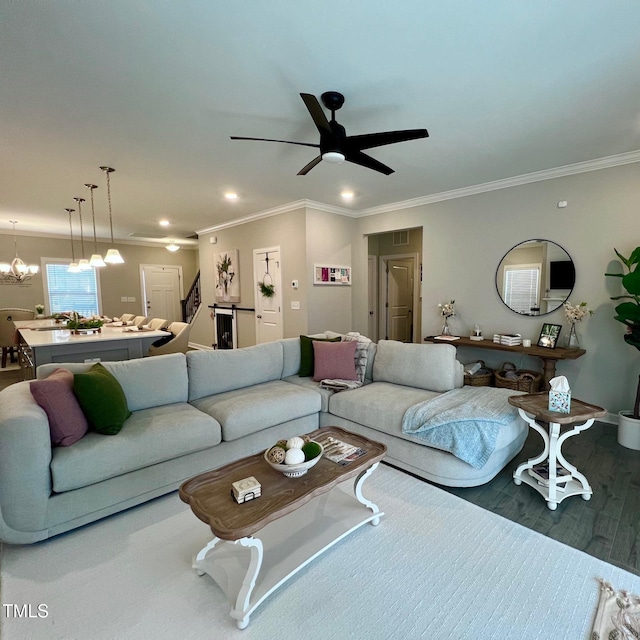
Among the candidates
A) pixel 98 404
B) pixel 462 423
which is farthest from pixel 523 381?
pixel 98 404

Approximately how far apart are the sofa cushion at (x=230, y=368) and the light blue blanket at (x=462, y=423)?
1530mm

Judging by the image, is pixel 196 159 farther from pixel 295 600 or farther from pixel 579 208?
pixel 579 208

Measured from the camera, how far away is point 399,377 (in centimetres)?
332

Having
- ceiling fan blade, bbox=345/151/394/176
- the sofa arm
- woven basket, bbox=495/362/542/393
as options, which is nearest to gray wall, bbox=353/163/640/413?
woven basket, bbox=495/362/542/393

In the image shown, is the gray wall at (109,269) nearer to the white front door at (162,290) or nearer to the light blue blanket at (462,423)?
the white front door at (162,290)

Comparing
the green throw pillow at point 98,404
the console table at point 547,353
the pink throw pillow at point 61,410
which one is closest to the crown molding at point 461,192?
the console table at point 547,353

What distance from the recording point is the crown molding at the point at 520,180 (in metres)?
3.42

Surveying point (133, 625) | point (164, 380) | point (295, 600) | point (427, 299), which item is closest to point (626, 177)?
point (427, 299)

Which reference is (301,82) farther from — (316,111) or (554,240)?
(554,240)

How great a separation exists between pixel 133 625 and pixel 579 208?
16.2 feet

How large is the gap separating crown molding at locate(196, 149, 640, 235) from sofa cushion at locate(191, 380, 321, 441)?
3.16m

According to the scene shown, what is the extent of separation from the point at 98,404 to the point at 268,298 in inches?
157

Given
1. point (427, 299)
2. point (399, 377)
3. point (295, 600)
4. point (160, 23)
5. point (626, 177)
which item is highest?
point (160, 23)

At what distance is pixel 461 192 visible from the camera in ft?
15.0
